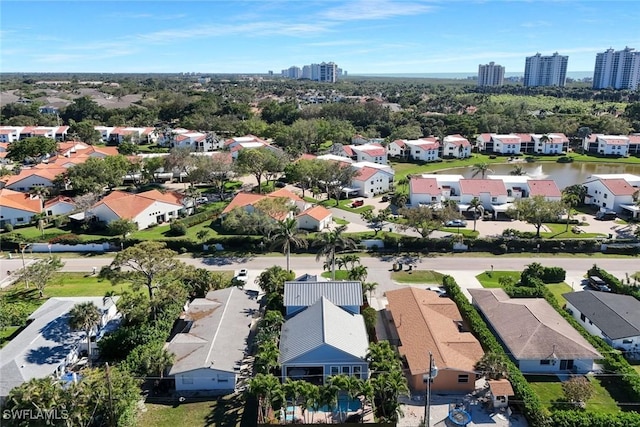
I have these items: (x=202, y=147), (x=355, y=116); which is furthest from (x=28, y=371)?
(x=355, y=116)

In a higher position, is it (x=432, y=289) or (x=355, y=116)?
(x=355, y=116)

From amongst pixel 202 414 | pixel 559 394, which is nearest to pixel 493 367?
pixel 559 394

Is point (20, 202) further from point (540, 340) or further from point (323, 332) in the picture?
point (540, 340)

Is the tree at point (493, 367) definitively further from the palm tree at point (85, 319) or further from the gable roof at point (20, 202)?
the gable roof at point (20, 202)

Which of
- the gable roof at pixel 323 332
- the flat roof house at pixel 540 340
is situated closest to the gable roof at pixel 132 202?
the gable roof at pixel 323 332

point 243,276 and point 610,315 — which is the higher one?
point 610,315

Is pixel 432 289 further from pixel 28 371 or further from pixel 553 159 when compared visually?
pixel 553 159
